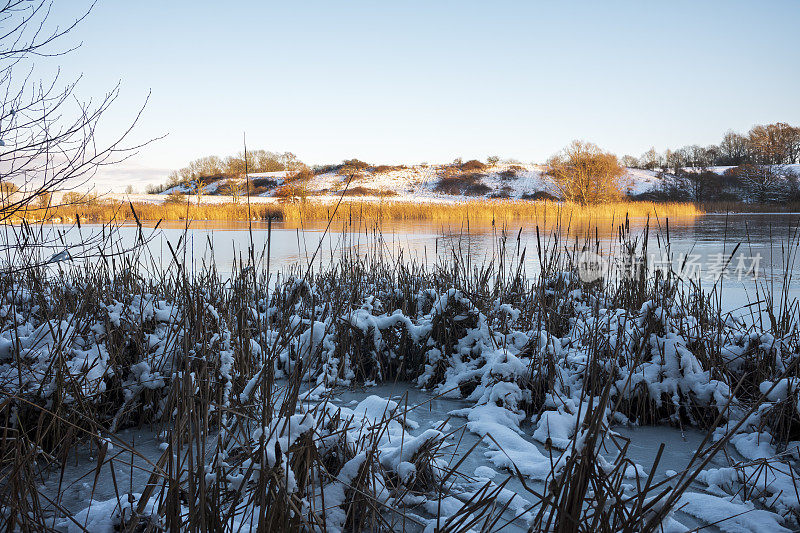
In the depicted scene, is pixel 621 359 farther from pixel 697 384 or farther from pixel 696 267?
pixel 696 267

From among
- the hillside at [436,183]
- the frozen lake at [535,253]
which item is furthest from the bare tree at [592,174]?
the frozen lake at [535,253]

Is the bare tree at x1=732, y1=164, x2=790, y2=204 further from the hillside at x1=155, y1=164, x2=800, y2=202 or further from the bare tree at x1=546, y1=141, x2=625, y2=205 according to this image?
the bare tree at x1=546, y1=141, x2=625, y2=205

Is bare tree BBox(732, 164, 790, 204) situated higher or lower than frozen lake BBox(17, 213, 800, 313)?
higher

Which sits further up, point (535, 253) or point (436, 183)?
point (436, 183)

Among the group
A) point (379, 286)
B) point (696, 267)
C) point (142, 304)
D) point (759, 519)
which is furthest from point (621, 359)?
point (696, 267)

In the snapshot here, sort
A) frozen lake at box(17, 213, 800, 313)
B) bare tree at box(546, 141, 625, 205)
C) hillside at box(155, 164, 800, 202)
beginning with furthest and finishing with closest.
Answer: hillside at box(155, 164, 800, 202)
bare tree at box(546, 141, 625, 205)
frozen lake at box(17, 213, 800, 313)

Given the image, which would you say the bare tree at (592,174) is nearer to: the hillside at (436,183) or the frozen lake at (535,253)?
the hillside at (436,183)

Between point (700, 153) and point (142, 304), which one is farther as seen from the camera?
point (700, 153)

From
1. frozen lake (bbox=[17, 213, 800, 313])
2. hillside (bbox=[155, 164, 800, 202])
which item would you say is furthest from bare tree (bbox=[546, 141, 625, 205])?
frozen lake (bbox=[17, 213, 800, 313])

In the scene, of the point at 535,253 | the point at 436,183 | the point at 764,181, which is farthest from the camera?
the point at 436,183

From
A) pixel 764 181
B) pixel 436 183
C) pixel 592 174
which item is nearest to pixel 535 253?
pixel 592 174

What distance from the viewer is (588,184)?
102ft

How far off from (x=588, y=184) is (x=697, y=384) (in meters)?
30.7

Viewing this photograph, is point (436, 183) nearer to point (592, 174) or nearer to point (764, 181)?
point (592, 174)
